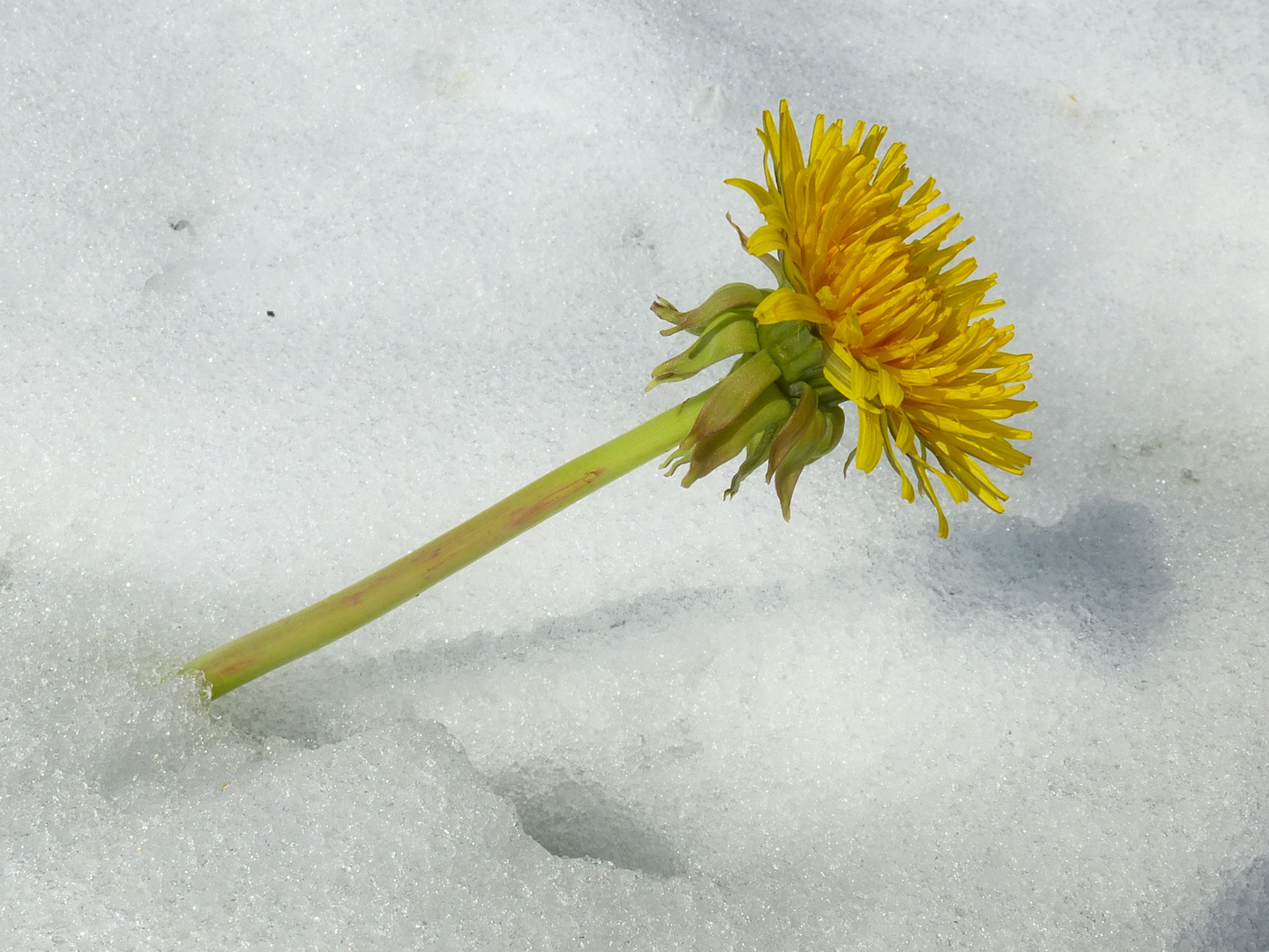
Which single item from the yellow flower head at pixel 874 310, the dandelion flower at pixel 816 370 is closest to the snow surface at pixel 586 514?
the dandelion flower at pixel 816 370

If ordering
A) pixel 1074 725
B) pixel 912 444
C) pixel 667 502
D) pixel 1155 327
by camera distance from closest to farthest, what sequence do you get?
pixel 912 444
pixel 1074 725
pixel 667 502
pixel 1155 327

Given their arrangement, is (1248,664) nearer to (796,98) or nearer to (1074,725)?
(1074,725)

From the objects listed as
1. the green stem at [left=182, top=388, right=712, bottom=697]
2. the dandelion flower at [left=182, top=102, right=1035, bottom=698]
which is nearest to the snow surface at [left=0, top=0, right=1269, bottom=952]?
the green stem at [left=182, top=388, right=712, bottom=697]

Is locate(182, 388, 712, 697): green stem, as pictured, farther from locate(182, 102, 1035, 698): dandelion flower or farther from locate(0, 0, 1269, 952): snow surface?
locate(0, 0, 1269, 952): snow surface

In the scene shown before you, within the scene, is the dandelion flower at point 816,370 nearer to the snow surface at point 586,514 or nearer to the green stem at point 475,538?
the green stem at point 475,538

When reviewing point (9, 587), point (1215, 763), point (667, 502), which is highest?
point (1215, 763)

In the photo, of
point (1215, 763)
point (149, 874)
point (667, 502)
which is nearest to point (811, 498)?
point (667, 502)

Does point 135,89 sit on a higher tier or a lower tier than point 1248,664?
lower
